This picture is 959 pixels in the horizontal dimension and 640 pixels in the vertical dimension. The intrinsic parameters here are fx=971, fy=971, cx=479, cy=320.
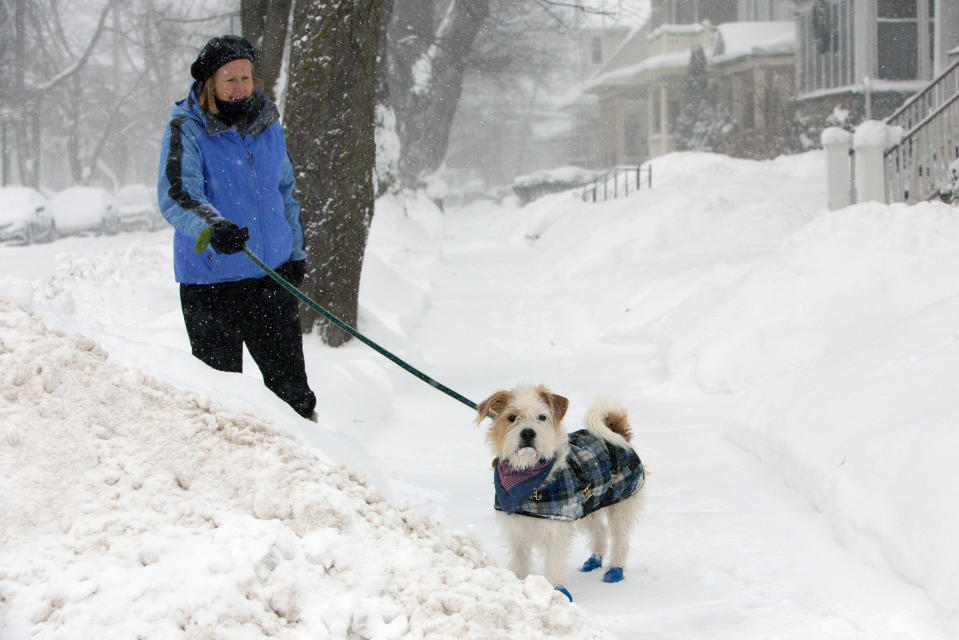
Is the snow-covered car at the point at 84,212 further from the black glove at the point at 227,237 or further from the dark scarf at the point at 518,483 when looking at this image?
the dark scarf at the point at 518,483

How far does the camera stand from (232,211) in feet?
15.4

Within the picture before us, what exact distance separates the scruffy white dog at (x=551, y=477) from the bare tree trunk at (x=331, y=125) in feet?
15.2

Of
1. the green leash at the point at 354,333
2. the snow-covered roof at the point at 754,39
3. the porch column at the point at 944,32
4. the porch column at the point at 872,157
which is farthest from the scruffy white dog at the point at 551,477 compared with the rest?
the snow-covered roof at the point at 754,39

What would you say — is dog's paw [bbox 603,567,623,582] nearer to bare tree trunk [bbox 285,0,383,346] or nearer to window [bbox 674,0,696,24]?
bare tree trunk [bbox 285,0,383,346]

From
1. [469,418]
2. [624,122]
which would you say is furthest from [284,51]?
[624,122]

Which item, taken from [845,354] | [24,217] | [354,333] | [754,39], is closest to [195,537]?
[354,333]

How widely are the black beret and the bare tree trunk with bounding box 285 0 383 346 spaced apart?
385 centimetres

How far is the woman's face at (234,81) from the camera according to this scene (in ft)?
14.6

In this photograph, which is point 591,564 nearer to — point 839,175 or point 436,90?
point 839,175

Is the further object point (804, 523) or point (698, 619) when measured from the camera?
point (804, 523)

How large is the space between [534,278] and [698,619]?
15.1 meters

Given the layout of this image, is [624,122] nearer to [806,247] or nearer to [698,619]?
[806,247]

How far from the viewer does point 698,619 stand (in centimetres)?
367

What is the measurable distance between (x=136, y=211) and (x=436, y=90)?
13828mm
